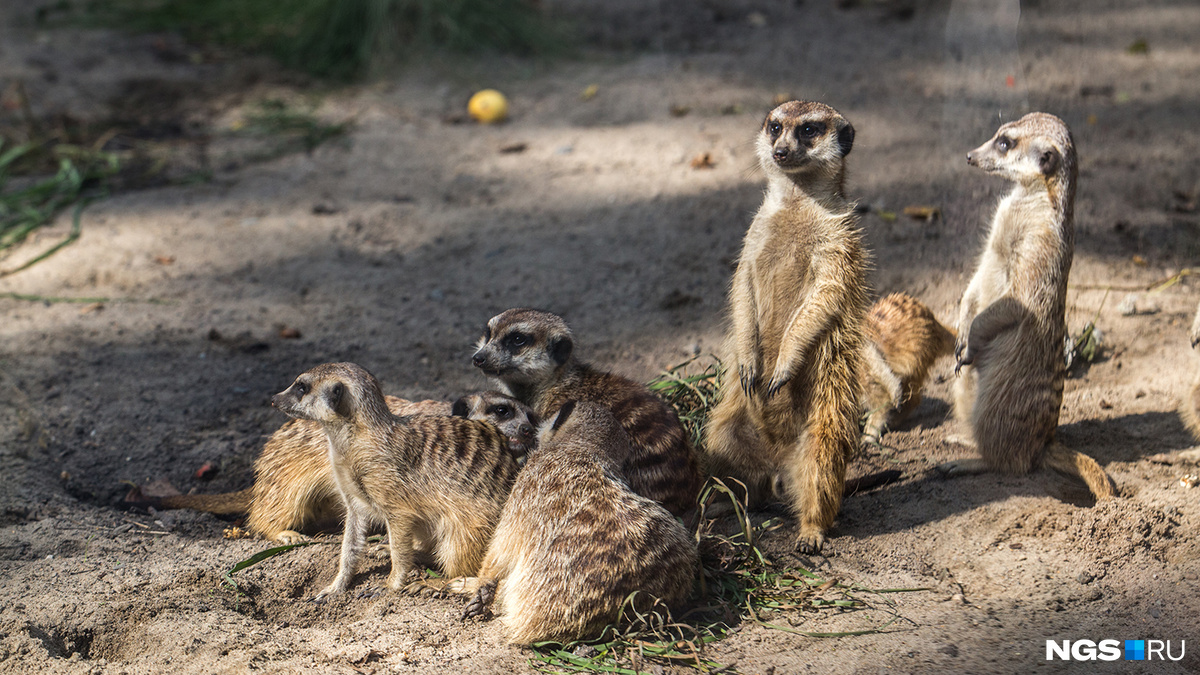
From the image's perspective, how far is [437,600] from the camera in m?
2.62

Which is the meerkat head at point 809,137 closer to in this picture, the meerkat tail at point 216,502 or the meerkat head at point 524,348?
the meerkat head at point 524,348

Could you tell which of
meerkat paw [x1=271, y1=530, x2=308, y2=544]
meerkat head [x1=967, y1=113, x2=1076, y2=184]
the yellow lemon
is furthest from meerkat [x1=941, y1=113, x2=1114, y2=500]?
the yellow lemon

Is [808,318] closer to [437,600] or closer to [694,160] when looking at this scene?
[437,600]

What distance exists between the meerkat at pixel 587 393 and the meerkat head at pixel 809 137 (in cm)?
85

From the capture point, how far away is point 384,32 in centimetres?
702

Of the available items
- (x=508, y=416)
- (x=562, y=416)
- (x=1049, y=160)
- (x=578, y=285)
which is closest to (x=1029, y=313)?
(x=1049, y=160)

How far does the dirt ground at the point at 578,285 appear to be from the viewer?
2.50 meters

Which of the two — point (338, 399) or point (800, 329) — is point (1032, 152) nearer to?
point (800, 329)

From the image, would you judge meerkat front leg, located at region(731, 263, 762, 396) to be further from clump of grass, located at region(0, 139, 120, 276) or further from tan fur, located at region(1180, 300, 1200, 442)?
clump of grass, located at region(0, 139, 120, 276)

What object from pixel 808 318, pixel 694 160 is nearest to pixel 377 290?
pixel 694 160

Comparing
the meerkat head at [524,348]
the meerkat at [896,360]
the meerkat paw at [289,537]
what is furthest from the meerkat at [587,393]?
the meerkat at [896,360]

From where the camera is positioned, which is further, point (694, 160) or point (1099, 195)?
point (694, 160)

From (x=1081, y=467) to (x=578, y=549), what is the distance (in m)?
1.76

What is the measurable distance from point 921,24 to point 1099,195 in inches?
113
